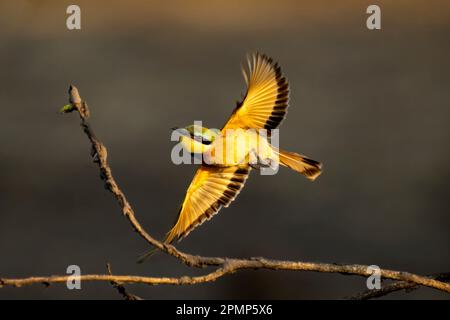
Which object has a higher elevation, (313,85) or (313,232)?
(313,85)

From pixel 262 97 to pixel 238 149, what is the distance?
23cm

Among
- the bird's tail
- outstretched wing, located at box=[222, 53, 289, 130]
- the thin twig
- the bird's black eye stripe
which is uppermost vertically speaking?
outstretched wing, located at box=[222, 53, 289, 130]

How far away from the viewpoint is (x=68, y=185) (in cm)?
559

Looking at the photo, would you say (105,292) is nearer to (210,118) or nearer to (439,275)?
(210,118)

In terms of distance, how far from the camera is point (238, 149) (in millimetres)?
2900

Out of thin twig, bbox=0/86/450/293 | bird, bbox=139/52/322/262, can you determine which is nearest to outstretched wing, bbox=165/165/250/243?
bird, bbox=139/52/322/262

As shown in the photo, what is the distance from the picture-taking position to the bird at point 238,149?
9.41ft

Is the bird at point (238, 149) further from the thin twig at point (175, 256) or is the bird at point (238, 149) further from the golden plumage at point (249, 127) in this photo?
the thin twig at point (175, 256)

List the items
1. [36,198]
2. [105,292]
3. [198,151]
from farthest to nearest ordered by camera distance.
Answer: [36,198], [105,292], [198,151]

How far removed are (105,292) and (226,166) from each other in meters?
1.74

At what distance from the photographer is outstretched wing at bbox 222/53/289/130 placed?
3012 mm

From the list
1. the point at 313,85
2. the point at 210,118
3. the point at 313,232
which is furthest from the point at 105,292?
the point at 313,85

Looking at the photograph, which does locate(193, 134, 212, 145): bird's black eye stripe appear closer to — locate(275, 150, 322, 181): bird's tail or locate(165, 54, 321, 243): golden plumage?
locate(165, 54, 321, 243): golden plumage

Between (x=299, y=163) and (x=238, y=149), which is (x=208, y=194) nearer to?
(x=238, y=149)
